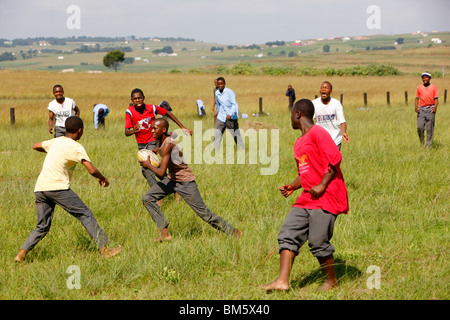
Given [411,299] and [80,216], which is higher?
[80,216]

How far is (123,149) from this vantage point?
13406 mm

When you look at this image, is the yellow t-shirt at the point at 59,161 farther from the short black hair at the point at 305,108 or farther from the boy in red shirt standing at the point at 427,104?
the boy in red shirt standing at the point at 427,104

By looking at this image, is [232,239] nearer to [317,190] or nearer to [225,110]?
[317,190]

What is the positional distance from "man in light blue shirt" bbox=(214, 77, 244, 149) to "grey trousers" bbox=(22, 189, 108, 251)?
21.3 feet

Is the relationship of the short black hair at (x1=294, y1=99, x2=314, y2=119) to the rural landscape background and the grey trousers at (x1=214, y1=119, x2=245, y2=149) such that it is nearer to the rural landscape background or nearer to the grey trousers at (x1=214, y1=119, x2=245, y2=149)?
the rural landscape background

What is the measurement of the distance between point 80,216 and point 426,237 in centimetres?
403

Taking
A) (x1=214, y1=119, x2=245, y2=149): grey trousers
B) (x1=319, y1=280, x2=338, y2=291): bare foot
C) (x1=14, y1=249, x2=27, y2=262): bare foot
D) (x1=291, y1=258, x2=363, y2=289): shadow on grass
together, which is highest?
(x1=214, y1=119, x2=245, y2=149): grey trousers

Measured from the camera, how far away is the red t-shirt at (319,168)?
464 cm

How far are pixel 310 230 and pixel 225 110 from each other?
779 cm

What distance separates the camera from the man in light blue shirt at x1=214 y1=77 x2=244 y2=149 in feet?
39.8

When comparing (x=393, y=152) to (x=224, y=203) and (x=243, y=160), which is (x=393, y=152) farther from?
(x=224, y=203)

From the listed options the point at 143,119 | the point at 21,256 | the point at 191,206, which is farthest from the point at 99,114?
the point at 21,256

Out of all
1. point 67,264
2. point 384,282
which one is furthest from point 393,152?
point 67,264

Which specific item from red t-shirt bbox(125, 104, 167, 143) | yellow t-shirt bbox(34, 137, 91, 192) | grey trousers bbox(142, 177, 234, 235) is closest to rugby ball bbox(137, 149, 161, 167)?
grey trousers bbox(142, 177, 234, 235)
